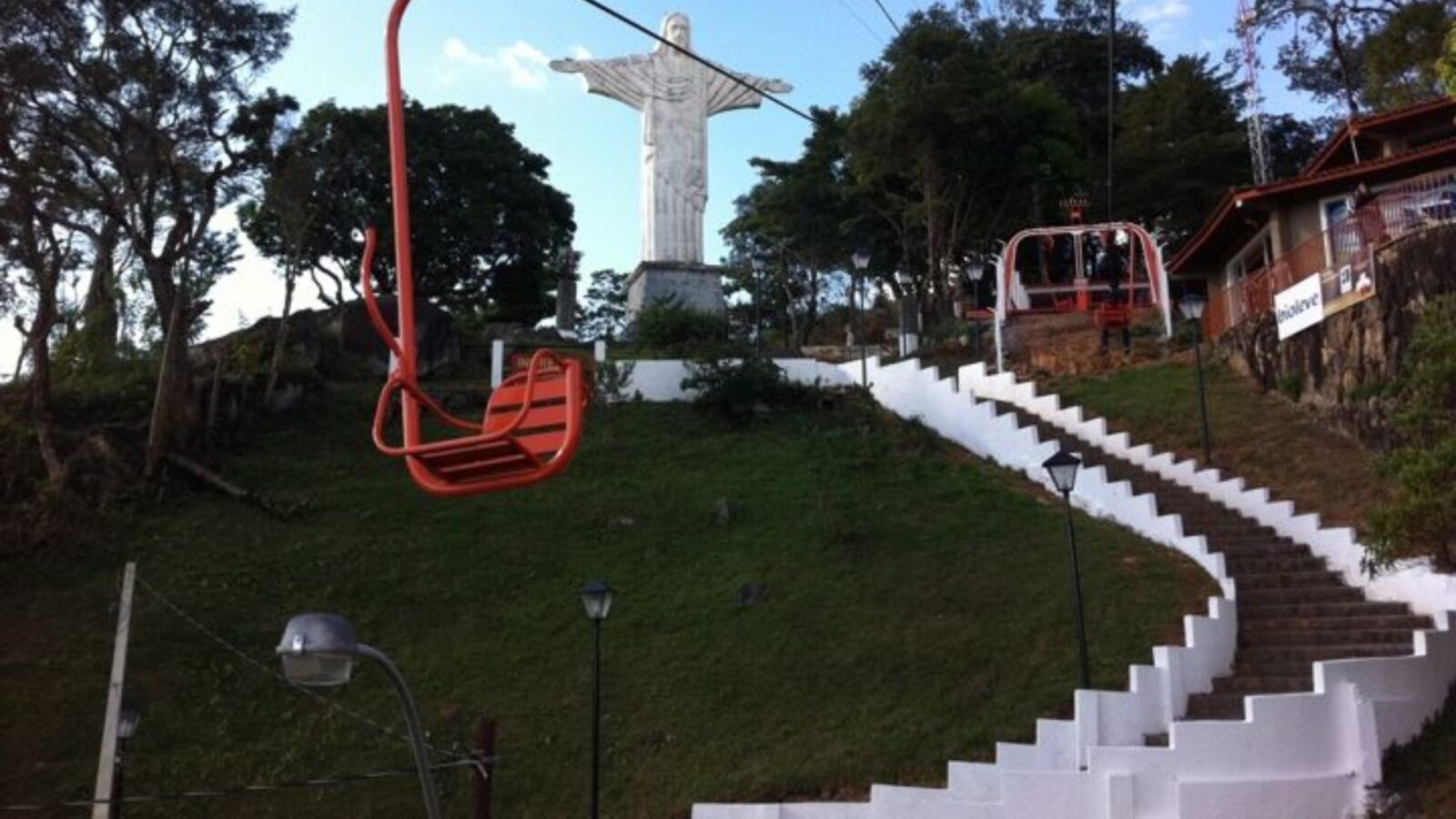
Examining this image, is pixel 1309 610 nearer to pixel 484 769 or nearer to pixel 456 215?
pixel 484 769

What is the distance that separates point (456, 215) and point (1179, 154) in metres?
24.5

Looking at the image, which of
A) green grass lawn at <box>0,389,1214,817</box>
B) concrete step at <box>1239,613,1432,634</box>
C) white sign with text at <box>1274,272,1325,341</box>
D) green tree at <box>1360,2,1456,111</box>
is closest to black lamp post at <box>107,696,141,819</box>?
green grass lawn at <box>0,389,1214,817</box>

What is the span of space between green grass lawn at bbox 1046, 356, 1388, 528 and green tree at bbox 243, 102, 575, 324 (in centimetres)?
2242

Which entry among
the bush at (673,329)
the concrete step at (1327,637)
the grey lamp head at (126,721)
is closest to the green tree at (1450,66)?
the concrete step at (1327,637)

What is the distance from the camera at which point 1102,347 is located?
1119 inches

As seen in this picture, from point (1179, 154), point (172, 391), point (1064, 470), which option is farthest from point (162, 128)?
point (1179, 154)

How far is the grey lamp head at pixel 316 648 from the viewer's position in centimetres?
578

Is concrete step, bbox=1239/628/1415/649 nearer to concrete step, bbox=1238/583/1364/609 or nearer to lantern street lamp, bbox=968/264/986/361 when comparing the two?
concrete step, bbox=1238/583/1364/609

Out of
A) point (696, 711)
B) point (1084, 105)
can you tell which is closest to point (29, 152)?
point (696, 711)

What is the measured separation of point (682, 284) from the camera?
115 feet

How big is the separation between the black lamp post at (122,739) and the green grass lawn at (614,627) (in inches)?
32.2

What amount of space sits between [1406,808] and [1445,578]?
4035 millimetres

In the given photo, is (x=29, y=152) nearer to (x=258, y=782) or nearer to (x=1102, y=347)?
(x=258, y=782)

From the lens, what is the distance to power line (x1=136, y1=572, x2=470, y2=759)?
630 inches
